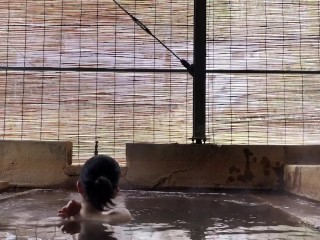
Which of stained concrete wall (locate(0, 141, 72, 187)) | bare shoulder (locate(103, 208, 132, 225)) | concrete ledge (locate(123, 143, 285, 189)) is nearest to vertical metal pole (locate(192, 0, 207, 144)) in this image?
concrete ledge (locate(123, 143, 285, 189))

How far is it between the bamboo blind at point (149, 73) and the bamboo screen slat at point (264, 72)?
15 mm

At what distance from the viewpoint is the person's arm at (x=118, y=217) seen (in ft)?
10.9

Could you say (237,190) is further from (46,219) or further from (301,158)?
(46,219)

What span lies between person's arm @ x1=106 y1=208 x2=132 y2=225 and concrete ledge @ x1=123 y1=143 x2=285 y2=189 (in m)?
2.58

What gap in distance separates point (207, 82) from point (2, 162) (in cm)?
→ 301

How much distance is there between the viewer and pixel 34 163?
239 inches

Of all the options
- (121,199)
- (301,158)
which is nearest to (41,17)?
(121,199)

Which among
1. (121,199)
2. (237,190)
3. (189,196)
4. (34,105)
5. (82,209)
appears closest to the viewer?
(82,209)

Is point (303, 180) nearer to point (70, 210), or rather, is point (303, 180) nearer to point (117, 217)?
point (117, 217)

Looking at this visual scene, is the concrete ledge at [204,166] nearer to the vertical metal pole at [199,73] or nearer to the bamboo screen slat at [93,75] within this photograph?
the vertical metal pole at [199,73]

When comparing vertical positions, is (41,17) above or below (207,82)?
above

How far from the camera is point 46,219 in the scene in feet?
11.6

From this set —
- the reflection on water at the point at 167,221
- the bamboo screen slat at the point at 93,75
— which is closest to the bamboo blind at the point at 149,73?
the bamboo screen slat at the point at 93,75

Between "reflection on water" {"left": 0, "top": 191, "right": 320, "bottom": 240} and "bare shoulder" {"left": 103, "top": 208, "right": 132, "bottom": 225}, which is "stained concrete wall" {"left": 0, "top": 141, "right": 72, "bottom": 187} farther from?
"bare shoulder" {"left": 103, "top": 208, "right": 132, "bottom": 225}
